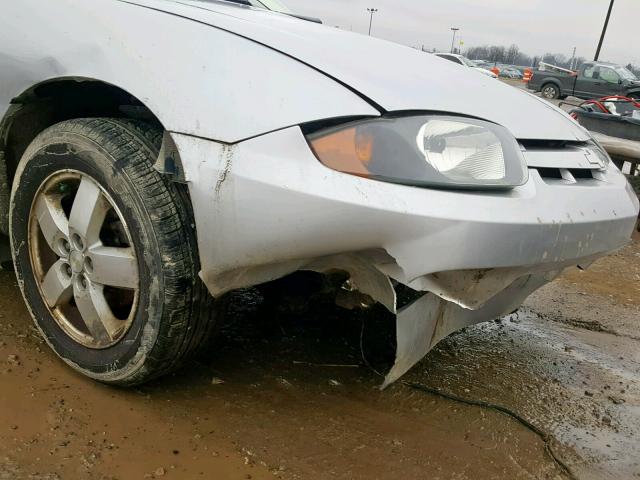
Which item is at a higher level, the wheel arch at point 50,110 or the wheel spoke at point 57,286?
the wheel arch at point 50,110

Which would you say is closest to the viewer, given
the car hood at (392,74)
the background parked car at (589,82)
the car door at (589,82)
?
the car hood at (392,74)

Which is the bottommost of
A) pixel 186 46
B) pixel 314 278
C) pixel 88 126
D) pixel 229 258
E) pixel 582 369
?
pixel 582 369

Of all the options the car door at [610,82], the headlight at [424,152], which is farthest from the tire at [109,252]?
the car door at [610,82]

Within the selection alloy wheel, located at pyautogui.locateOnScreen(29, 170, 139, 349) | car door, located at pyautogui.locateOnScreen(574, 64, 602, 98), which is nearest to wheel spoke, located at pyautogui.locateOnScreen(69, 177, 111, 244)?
alloy wheel, located at pyautogui.locateOnScreen(29, 170, 139, 349)

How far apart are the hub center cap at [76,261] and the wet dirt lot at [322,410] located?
0.43 metres

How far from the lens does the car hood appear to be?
5.66ft

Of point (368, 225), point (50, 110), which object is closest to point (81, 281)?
point (50, 110)

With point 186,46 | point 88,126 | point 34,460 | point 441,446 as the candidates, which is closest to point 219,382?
point 34,460

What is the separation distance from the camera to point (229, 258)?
1.72m

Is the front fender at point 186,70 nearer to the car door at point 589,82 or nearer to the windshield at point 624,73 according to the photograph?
the windshield at point 624,73

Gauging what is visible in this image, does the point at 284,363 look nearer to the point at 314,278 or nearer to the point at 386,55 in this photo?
the point at 314,278

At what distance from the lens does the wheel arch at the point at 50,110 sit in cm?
212

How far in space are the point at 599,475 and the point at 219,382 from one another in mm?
1336

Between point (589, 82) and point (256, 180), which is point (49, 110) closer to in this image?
point (256, 180)
